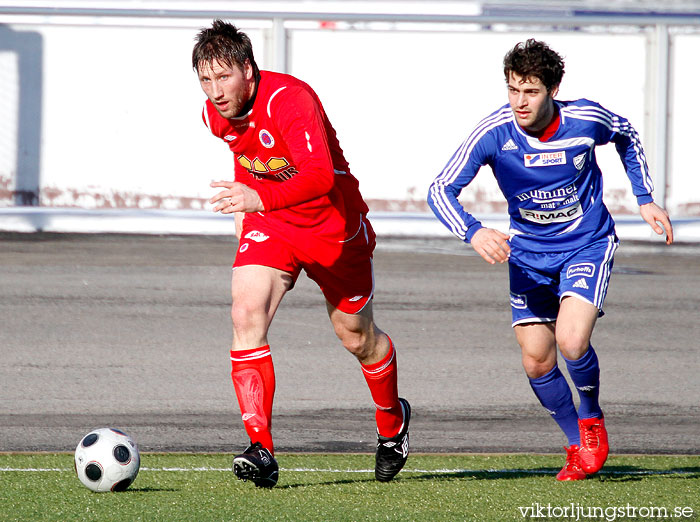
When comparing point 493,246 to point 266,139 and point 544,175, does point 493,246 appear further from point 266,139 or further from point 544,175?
point 266,139

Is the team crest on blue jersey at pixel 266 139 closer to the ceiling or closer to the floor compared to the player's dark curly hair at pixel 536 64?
closer to the floor

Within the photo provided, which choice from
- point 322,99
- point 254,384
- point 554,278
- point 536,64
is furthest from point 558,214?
point 322,99

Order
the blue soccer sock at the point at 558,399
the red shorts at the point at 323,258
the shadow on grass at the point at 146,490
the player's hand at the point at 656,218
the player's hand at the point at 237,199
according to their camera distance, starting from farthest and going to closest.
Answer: the blue soccer sock at the point at 558,399
the player's hand at the point at 656,218
the red shorts at the point at 323,258
the shadow on grass at the point at 146,490
the player's hand at the point at 237,199

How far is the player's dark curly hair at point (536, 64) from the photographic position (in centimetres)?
578

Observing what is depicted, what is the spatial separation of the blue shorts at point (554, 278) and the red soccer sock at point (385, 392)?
78cm

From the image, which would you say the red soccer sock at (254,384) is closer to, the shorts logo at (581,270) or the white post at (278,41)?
the shorts logo at (581,270)

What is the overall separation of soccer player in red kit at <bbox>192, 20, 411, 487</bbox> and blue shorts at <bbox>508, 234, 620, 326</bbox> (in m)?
0.81

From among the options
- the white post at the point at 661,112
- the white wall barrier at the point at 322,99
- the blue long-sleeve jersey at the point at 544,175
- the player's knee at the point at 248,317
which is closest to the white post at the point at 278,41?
the white wall barrier at the point at 322,99

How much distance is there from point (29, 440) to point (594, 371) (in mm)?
3381

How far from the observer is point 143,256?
16.7 m

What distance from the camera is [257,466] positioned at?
522 cm

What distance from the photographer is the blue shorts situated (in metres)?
5.99

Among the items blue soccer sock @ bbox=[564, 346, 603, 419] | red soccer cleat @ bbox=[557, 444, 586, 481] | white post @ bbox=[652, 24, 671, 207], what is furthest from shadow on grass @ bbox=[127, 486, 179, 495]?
white post @ bbox=[652, 24, 671, 207]

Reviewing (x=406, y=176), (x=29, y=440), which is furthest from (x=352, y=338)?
(x=406, y=176)
